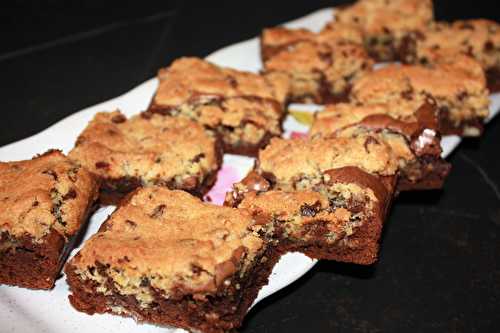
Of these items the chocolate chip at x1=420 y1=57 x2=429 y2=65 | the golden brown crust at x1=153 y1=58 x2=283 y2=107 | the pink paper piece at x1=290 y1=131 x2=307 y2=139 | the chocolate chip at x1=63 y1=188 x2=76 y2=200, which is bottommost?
the pink paper piece at x1=290 y1=131 x2=307 y2=139

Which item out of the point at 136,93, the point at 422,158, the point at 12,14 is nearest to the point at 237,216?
the point at 422,158

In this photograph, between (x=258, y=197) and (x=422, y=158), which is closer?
(x=258, y=197)

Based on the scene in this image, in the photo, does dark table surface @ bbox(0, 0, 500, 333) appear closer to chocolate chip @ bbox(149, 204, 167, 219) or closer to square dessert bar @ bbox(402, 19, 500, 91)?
square dessert bar @ bbox(402, 19, 500, 91)

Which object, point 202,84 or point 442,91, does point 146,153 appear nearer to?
point 202,84

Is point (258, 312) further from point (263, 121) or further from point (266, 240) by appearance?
point (263, 121)

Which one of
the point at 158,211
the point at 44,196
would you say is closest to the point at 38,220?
the point at 44,196

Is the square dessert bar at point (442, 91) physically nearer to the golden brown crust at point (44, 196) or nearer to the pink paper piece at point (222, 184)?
the pink paper piece at point (222, 184)

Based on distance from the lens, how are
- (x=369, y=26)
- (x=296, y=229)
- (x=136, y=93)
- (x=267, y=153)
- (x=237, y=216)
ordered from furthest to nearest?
(x=369, y=26) → (x=136, y=93) → (x=267, y=153) → (x=296, y=229) → (x=237, y=216)

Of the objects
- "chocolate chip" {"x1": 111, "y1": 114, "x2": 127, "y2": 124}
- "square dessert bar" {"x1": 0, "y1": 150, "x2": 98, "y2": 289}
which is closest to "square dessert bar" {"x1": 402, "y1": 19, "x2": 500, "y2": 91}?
"chocolate chip" {"x1": 111, "y1": 114, "x2": 127, "y2": 124}
